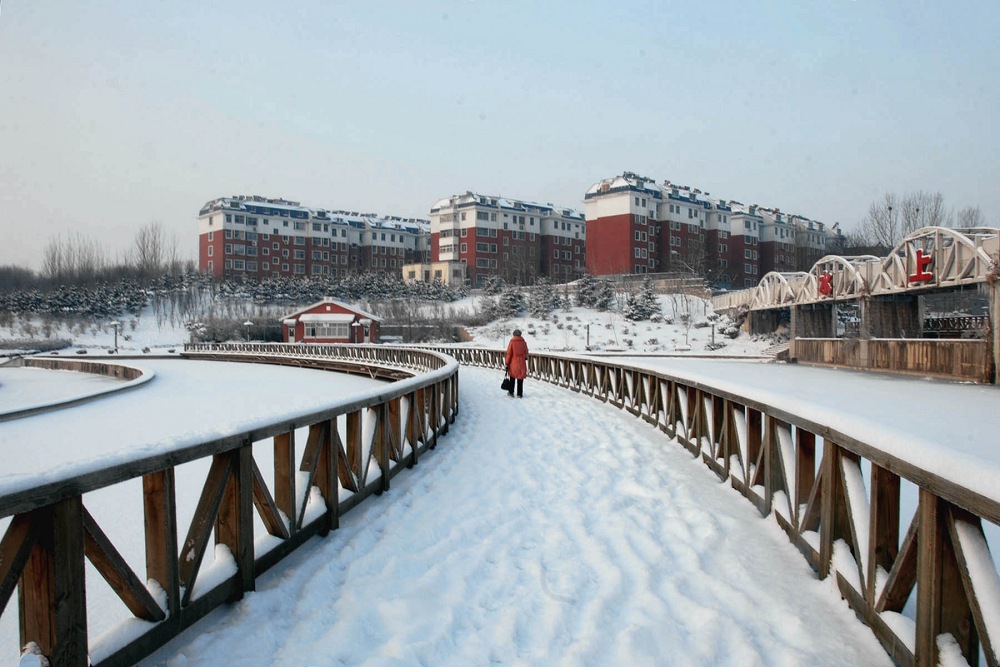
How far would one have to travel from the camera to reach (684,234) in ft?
260

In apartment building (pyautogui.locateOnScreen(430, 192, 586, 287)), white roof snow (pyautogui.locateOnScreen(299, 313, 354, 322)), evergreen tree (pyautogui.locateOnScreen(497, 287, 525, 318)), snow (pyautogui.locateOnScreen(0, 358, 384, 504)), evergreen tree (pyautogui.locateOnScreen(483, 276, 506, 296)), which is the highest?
apartment building (pyautogui.locateOnScreen(430, 192, 586, 287))

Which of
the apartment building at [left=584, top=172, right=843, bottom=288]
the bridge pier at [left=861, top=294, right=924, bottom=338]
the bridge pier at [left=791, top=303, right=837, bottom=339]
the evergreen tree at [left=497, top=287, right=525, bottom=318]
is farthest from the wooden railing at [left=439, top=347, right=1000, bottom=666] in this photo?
the apartment building at [left=584, top=172, right=843, bottom=288]

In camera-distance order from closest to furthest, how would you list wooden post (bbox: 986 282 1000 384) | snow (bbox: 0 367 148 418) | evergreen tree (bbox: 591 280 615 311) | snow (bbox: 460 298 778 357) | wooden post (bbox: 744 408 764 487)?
wooden post (bbox: 744 408 764 487) < wooden post (bbox: 986 282 1000 384) < snow (bbox: 0 367 148 418) < snow (bbox: 460 298 778 357) < evergreen tree (bbox: 591 280 615 311)

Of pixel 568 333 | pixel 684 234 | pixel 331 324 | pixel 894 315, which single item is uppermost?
pixel 684 234

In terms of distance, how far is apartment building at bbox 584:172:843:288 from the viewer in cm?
7319

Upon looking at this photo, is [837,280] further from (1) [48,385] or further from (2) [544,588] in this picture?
(1) [48,385]

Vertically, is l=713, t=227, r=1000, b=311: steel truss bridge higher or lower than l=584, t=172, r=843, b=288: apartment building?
lower

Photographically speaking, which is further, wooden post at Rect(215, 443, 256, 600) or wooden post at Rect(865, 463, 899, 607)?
wooden post at Rect(215, 443, 256, 600)

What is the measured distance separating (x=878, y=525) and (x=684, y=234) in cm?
7978

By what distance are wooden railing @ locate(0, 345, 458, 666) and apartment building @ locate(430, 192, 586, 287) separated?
2791 inches

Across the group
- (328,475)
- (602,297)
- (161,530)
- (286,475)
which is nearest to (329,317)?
(602,297)

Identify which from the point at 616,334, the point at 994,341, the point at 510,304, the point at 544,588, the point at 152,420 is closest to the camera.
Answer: the point at 544,588

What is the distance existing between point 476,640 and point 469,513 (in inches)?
93.4

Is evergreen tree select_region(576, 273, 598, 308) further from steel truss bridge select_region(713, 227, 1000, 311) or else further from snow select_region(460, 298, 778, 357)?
steel truss bridge select_region(713, 227, 1000, 311)
